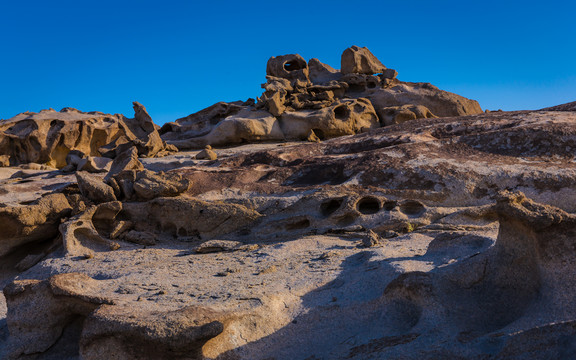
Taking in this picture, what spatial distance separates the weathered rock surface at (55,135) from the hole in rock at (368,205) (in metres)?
6.21

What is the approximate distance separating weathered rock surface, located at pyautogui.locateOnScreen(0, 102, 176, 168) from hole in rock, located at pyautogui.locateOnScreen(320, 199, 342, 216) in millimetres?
6041

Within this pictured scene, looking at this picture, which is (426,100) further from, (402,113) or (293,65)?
(293,65)

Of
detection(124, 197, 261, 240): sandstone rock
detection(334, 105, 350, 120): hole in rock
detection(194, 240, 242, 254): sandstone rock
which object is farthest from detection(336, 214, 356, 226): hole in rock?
detection(334, 105, 350, 120): hole in rock

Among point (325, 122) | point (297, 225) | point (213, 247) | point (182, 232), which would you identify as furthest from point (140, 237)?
point (325, 122)

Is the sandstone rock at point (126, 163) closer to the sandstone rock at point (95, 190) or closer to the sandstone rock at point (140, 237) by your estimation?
the sandstone rock at point (95, 190)

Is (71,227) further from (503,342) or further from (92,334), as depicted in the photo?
(503,342)

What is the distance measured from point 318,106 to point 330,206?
7.35 metres

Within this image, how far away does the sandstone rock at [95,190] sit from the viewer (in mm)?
5092

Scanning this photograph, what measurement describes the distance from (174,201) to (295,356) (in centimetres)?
310

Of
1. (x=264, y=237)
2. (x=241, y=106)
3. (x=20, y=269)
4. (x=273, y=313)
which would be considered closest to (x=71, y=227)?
(x=20, y=269)

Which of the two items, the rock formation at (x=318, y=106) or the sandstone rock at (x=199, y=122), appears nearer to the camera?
the rock formation at (x=318, y=106)

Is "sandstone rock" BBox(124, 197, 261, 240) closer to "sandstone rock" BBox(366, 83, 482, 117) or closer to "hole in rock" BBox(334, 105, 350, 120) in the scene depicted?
"hole in rock" BBox(334, 105, 350, 120)

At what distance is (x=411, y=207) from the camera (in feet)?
15.5

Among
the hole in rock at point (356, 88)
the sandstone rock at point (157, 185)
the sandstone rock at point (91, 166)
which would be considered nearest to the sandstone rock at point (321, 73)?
the hole in rock at point (356, 88)
